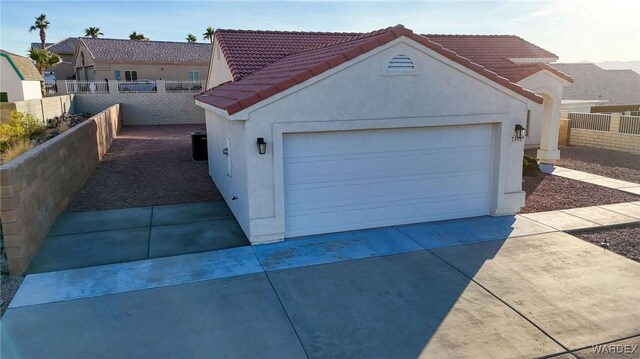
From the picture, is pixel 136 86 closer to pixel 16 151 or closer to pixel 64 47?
pixel 16 151

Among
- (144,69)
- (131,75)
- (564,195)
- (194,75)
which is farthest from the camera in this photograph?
(194,75)

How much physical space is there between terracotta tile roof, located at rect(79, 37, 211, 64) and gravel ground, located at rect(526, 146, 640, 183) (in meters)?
32.5

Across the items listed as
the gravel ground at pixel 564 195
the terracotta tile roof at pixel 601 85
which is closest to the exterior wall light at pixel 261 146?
the gravel ground at pixel 564 195

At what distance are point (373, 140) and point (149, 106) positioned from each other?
25.7 metres

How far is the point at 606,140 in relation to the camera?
65.6 ft

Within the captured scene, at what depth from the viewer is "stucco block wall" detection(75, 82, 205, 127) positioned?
1201 inches

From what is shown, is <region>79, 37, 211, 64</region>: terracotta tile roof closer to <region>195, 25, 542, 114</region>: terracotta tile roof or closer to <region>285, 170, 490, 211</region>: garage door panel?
<region>195, 25, 542, 114</region>: terracotta tile roof

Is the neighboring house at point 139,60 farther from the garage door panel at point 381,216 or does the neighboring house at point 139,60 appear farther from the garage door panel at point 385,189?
the garage door panel at point 381,216

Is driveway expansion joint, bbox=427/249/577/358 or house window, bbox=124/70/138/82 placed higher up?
house window, bbox=124/70/138/82

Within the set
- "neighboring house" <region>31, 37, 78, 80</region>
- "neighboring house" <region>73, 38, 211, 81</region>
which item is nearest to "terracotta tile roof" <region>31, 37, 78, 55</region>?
"neighboring house" <region>31, 37, 78, 80</region>

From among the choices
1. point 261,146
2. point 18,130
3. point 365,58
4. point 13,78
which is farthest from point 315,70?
point 13,78

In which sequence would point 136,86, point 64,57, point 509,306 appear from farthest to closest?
point 64,57 < point 136,86 < point 509,306

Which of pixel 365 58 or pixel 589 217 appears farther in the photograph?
pixel 589 217

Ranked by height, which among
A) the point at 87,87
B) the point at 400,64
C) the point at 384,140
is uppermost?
the point at 400,64
